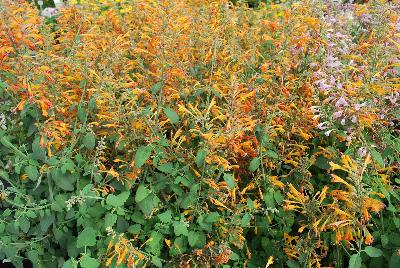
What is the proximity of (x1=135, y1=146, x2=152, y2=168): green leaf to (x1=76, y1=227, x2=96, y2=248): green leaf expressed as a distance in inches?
14.5

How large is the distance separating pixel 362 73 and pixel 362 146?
1.79 ft

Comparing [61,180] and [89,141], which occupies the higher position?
[89,141]

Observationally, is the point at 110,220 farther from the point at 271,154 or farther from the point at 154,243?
the point at 271,154

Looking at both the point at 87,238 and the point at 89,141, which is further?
the point at 89,141

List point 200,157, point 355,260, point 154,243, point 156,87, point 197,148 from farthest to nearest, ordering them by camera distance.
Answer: point 197,148 < point 156,87 < point 154,243 < point 200,157 < point 355,260

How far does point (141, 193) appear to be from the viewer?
2.37m

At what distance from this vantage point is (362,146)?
2.42 metres

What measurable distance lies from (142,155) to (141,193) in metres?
0.18

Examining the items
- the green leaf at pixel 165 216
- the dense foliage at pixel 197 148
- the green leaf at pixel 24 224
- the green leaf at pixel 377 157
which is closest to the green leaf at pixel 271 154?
the dense foliage at pixel 197 148

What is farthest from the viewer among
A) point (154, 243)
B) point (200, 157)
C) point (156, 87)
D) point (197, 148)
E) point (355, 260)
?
point (197, 148)

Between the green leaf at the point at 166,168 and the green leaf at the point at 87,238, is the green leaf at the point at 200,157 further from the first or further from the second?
the green leaf at the point at 87,238

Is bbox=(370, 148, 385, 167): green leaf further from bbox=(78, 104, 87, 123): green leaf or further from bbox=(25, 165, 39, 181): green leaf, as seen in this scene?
bbox=(25, 165, 39, 181): green leaf

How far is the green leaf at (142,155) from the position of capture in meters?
2.30

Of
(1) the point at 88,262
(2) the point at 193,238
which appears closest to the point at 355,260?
(2) the point at 193,238
